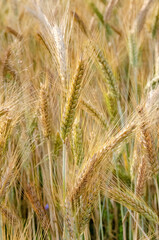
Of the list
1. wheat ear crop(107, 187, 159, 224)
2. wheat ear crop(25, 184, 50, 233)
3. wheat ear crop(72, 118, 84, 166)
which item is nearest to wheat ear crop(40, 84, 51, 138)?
wheat ear crop(72, 118, 84, 166)

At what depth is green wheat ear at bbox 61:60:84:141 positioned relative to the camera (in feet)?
3.49

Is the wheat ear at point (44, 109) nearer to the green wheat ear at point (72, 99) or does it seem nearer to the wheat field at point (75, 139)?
the wheat field at point (75, 139)

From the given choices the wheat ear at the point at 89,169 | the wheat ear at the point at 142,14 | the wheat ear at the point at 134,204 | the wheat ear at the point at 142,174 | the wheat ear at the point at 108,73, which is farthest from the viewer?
the wheat ear at the point at 142,14

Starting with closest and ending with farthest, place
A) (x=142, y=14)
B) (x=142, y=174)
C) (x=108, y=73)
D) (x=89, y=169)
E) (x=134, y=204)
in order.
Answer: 1. (x=89, y=169)
2. (x=134, y=204)
3. (x=142, y=174)
4. (x=108, y=73)
5. (x=142, y=14)

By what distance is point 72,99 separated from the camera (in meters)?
1.08

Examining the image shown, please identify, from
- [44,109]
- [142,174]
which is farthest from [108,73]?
[142,174]

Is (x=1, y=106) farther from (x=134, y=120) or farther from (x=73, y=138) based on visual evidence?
(x=134, y=120)

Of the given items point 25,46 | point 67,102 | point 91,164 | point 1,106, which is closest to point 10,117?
point 1,106

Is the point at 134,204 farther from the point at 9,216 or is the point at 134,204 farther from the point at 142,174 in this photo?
the point at 9,216

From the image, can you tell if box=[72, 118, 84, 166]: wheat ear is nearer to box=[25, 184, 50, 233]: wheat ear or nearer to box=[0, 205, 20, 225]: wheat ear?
box=[25, 184, 50, 233]: wheat ear

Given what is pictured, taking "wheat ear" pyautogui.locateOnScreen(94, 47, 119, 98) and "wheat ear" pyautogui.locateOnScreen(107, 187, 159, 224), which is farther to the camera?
"wheat ear" pyautogui.locateOnScreen(94, 47, 119, 98)

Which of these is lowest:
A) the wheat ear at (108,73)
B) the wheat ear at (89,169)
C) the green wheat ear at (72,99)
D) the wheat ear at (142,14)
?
the wheat ear at (89,169)

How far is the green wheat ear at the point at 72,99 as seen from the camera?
3.49 feet

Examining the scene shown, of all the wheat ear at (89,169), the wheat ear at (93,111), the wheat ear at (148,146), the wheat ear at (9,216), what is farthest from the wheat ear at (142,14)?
the wheat ear at (9,216)
